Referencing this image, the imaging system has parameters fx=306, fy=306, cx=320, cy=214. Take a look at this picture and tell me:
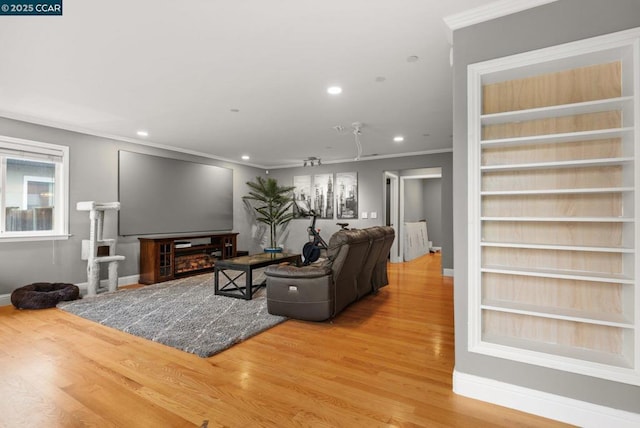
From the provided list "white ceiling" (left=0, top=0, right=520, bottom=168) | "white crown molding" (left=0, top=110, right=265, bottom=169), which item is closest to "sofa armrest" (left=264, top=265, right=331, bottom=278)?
"white ceiling" (left=0, top=0, right=520, bottom=168)

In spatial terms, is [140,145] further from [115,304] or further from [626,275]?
[626,275]

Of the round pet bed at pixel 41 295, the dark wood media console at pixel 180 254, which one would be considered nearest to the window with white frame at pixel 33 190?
the round pet bed at pixel 41 295

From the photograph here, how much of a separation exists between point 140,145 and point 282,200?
307cm

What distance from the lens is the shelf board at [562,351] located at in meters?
1.73

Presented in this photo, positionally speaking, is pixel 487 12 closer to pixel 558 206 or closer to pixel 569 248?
pixel 558 206

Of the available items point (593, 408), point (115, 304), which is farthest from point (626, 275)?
point (115, 304)

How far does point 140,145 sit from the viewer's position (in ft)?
18.4

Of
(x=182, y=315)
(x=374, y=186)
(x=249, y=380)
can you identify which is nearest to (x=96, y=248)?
(x=182, y=315)

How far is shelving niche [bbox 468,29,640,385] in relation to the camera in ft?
5.65

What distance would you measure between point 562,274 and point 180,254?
5739 mm

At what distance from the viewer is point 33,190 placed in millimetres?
4398

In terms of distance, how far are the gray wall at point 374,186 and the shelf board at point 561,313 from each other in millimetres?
4015

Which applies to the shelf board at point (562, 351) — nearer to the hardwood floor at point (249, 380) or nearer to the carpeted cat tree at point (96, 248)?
the hardwood floor at point (249, 380)

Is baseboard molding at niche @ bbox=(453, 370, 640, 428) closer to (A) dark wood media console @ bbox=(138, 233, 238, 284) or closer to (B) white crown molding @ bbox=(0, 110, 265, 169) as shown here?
(A) dark wood media console @ bbox=(138, 233, 238, 284)
